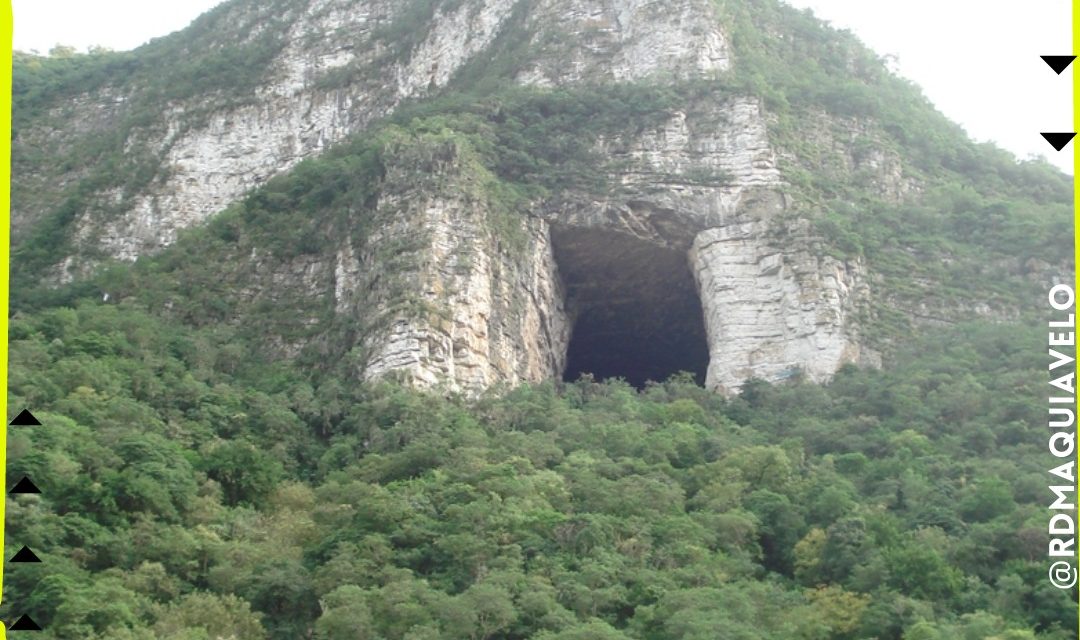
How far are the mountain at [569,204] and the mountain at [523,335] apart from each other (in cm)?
9

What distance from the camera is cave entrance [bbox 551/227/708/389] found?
3747 centimetres

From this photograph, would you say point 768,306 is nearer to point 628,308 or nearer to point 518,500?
point 628,308

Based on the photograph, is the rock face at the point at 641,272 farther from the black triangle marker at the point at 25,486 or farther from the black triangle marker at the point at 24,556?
the black triangle marker at the point at 24,556

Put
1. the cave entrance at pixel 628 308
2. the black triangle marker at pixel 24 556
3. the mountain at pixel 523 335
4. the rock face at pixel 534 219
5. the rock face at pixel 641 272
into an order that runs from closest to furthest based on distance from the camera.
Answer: the black triangle marker at pixel 24 556
the mountain at pixel 523 335
the rock face at pixel 641 272
the rock face at pixel 534 219
the cave entrance at pixel 628 308

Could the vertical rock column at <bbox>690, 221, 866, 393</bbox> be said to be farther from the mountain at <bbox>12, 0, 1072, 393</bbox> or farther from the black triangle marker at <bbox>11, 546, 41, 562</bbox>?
the black triangle marker at <bbox>11, 546, 41, 562</bbox>

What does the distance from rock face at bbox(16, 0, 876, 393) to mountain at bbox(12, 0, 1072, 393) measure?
6 cm

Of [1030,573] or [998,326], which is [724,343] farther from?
[1030,573]

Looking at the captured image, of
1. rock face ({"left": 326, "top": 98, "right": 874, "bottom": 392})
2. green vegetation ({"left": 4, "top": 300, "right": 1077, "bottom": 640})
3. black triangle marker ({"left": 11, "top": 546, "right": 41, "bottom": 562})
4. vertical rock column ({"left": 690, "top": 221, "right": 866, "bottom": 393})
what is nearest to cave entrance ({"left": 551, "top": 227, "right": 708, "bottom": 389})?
rock face ({"left": 326, "top": 98, "right": 874, "bottom": 392})

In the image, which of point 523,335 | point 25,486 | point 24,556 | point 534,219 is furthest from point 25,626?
point 534,219

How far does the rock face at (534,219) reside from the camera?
34.0 meters

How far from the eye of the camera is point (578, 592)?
2306 cm

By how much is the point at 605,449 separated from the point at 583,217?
8.30 m

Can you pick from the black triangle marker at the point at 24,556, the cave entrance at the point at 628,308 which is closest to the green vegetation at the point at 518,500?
the black triangle marker at the point at 24,556

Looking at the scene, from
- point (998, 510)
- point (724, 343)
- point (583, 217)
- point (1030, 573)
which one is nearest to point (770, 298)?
point (724, 343)
